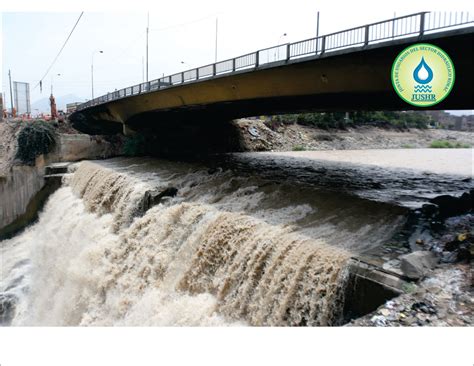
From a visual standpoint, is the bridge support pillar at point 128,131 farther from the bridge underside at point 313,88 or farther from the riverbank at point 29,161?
the bridge underside at point 313,88

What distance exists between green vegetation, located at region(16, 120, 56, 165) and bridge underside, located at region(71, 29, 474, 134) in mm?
6359

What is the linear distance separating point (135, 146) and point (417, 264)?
23.9 m

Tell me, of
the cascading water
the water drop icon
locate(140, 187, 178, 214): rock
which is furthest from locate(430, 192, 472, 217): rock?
locate(140, 187, 178, 214): rock

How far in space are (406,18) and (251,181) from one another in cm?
784

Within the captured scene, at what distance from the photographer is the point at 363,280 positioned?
6012 mm

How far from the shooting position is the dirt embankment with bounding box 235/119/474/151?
2967 cm

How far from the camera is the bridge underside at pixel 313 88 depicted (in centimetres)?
822

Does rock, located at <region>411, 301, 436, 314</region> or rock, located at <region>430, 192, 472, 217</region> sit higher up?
rock, located at <region>430, 192, 472, 217</region>

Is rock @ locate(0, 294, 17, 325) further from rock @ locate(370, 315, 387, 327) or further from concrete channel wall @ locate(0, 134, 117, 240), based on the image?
rock @ locate(370, 315, 387, 327)

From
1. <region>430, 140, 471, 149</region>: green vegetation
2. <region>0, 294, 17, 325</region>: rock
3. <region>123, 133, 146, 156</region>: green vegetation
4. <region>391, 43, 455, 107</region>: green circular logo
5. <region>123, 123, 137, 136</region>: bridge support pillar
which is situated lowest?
<region>0, 294, 17, 325</region>: rock

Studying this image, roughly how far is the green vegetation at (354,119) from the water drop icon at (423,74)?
24.9 metres

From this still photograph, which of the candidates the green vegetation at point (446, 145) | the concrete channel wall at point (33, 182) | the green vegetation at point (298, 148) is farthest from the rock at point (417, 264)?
the green vegetation at point (446, 145)

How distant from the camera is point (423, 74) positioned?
6957 millimetres

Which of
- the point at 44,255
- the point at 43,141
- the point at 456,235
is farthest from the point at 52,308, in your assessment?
the point at 43,141
